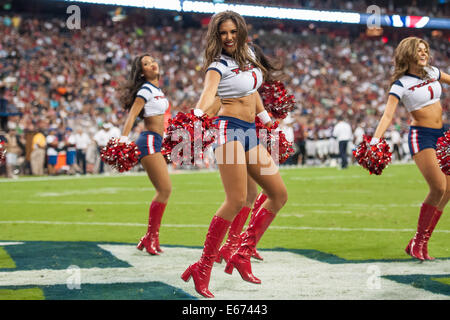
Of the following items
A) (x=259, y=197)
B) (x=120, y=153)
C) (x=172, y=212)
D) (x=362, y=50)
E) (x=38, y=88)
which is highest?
(x=362, y=50)

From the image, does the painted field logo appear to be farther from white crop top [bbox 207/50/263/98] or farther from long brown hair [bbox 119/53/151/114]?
long brown hair [bbox 119/53/151/114]

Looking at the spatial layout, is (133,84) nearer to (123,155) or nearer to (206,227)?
(123,155)

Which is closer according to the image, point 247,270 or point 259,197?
point 247,270

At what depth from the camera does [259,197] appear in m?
6.02

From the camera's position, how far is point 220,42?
4.54 meters

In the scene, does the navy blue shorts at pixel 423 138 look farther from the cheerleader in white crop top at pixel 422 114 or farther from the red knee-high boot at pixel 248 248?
the red knee-high boot at pixel 248 248

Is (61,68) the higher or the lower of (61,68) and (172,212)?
the higher

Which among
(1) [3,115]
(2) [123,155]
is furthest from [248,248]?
(1) [3,115]

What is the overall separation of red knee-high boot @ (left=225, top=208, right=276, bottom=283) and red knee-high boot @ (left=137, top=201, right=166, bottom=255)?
1602 mm

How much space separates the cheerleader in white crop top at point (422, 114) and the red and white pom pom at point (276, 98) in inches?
34.4

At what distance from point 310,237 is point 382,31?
1349 inches

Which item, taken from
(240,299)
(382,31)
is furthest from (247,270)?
(382,31)

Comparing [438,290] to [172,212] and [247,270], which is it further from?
[172,212]

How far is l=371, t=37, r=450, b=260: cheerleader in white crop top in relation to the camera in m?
5.86
